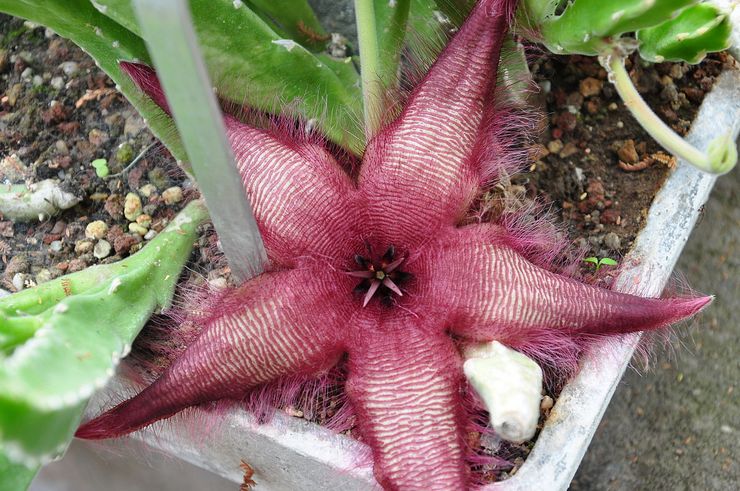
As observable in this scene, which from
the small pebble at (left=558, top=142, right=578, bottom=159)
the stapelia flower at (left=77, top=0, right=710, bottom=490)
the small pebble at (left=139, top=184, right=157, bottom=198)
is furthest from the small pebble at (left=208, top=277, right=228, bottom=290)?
the small pebble at (left=558, top=142, right=578, bottom=159)

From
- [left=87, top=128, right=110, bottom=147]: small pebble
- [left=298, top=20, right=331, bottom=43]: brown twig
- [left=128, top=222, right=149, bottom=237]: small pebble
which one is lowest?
[left=128, top=222, right=149, bottom=237]: small pebble

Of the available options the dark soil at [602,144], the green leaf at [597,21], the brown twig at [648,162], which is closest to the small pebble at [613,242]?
the dark soil at [602,144]

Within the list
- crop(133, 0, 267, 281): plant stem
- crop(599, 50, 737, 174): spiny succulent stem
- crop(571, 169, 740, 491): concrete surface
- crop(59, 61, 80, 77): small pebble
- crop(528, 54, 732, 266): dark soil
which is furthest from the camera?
crop(571, 169, 740, 491): concrete surface

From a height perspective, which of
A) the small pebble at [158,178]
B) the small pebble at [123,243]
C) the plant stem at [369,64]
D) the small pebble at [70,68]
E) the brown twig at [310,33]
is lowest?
the small pebble at [123,243]

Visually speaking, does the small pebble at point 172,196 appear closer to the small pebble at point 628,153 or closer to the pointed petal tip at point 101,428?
the pointed petal tip at point 101,428

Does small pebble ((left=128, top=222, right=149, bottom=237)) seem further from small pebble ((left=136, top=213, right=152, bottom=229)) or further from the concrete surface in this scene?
the concrete surface

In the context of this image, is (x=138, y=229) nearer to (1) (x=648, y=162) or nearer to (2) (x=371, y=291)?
(2) (x=371, y=291)

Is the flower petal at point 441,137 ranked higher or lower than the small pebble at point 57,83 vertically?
higher
